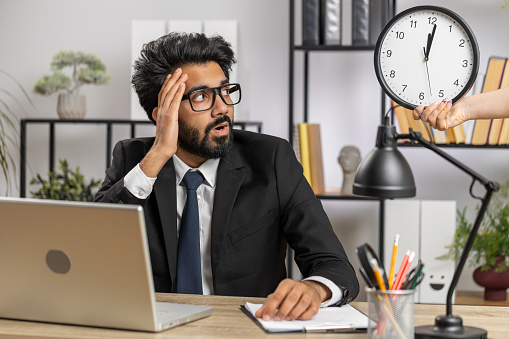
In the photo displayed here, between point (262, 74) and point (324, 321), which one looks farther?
point (262, 74)

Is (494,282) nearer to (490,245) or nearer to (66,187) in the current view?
(490,245)

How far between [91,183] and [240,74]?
0.87 meters

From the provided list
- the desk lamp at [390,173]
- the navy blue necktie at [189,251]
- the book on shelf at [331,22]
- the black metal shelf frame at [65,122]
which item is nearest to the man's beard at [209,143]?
the navy blue necktie at [189,251]

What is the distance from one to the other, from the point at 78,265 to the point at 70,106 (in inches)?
86.0

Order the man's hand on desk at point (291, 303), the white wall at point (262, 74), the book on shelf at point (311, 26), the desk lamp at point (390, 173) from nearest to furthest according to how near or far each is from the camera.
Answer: the desk lamp at point (390, 173) < the man's hand on desk at point (291, 303) < the book on shelf at point (311, 26) < the white wall at point (262, 74)

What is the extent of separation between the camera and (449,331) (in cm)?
118

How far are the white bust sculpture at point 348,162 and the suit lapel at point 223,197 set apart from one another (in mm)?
1205

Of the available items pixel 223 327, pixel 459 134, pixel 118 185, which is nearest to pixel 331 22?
pixel 459 134

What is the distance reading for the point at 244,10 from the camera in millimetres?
3330

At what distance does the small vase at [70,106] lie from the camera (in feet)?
10.6

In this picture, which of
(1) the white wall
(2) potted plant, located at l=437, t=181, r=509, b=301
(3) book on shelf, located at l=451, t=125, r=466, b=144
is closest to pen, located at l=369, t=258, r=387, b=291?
(2) potted plant, located at l=437, t=181, r=509, b=301

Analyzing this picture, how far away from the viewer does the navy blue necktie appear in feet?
5.99

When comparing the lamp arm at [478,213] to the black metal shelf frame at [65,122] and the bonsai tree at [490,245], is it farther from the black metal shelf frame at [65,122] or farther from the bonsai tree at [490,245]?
the black metal shelf frame at [65,122]

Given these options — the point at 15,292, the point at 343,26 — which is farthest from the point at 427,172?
the point at 15,292
